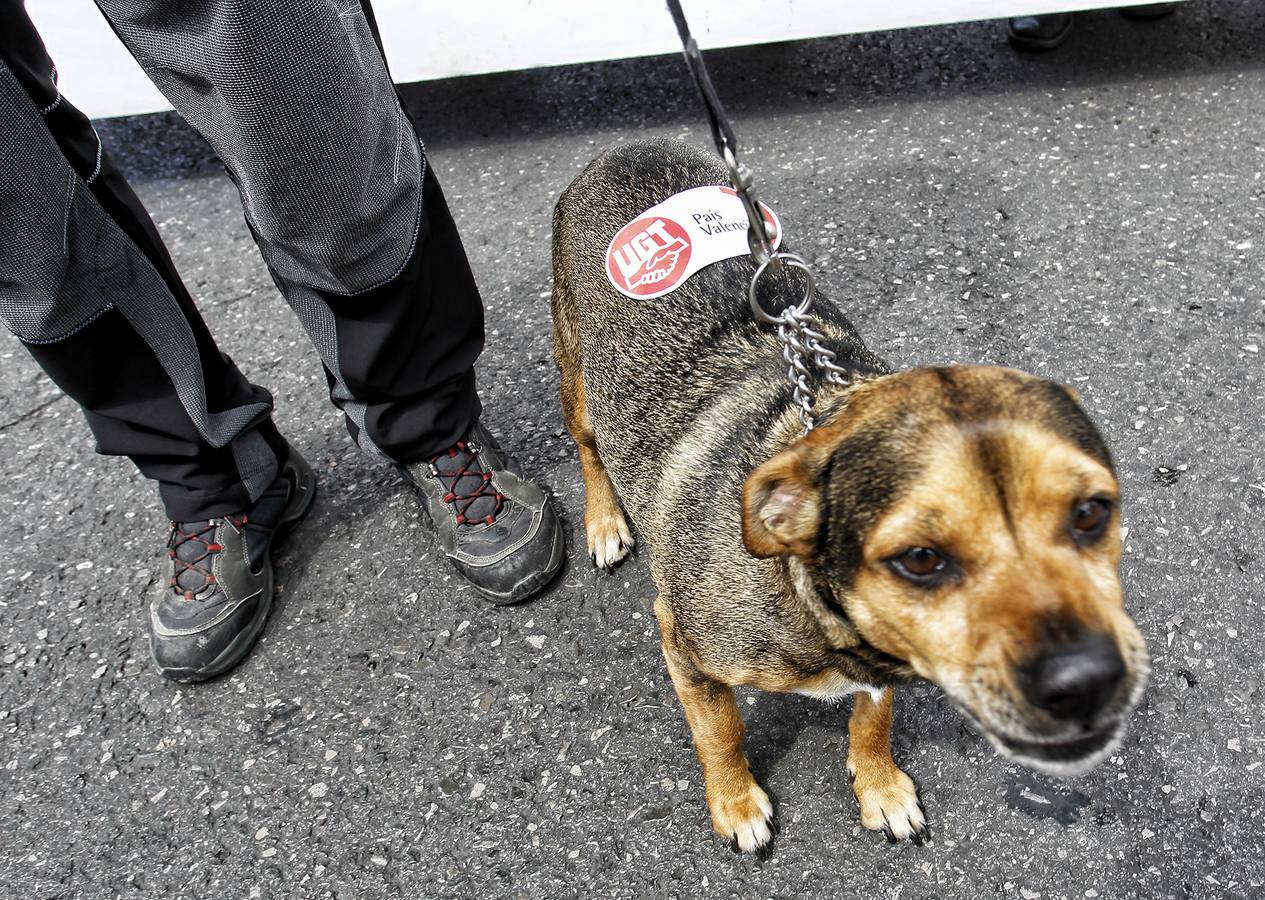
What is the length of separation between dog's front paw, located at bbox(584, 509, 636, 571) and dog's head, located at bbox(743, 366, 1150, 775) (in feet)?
4.39

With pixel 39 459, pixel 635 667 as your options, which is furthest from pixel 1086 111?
pixel 39 459

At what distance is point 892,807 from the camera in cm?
235

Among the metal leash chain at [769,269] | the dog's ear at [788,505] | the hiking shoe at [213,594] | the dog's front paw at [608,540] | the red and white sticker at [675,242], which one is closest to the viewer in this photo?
the dog's ear at [788,505]

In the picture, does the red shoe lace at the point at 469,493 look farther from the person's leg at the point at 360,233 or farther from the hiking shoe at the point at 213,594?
the hiking shoe at the point at 213,594

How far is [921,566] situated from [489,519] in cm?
175

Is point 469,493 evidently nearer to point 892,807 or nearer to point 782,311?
point 782,311

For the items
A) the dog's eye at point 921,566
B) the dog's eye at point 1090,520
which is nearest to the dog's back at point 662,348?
the dog's eye at point 921,566

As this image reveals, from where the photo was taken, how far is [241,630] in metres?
3.01

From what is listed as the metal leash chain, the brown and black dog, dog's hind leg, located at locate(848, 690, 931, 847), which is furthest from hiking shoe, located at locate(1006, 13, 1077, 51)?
dog's hind leg, located at locate(848, 690, 931, 847)

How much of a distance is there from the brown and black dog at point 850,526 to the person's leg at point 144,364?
3.92 ft

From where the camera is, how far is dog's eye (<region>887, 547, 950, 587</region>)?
64.4 inches

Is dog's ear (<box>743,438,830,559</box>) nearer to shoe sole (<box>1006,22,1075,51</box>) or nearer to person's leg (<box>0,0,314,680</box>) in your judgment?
person's leg (<box>0,0,314,680</box>)

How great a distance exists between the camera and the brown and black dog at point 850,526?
1.56 metres

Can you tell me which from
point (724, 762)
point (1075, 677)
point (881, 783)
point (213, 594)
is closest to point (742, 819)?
point (724, 762)
